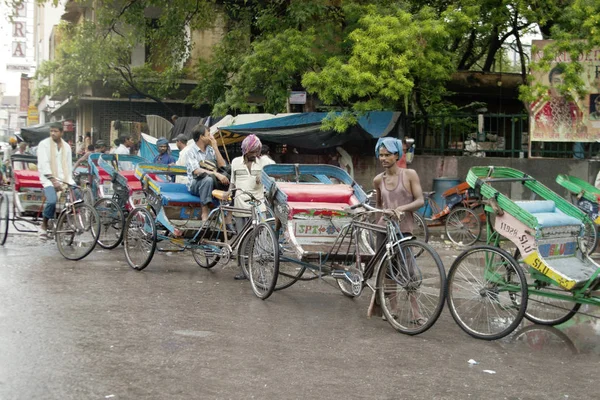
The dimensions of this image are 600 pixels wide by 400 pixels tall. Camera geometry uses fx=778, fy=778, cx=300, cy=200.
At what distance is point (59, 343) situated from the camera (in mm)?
6133

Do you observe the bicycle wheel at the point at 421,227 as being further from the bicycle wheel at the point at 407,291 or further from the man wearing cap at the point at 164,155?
the bicycle wheel at the point at 407,291

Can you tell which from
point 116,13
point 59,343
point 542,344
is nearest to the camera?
point 59,343

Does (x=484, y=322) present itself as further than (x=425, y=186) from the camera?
No

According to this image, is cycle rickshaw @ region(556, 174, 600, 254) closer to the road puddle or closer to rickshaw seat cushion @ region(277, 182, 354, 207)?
rickshaw seat cushion @ region(277, 182, 354, 207)

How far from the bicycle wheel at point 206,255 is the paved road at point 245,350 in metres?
0.78

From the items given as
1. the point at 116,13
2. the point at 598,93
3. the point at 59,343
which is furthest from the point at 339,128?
the point at 59,343

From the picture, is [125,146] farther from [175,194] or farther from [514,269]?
[514,269]

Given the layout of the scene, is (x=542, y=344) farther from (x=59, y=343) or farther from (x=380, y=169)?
(x=380, y=169)

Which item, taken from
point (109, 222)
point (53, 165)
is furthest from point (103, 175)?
point (109, 222)

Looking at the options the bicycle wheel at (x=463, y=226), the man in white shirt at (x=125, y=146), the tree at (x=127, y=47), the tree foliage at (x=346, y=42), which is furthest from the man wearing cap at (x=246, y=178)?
the tree at (x=127, y=47)

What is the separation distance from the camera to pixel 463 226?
14.3 meters

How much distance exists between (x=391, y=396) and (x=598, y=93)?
12.6 metres

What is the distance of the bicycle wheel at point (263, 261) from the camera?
8.10 meters

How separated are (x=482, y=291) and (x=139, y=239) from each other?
4965 millimetres
